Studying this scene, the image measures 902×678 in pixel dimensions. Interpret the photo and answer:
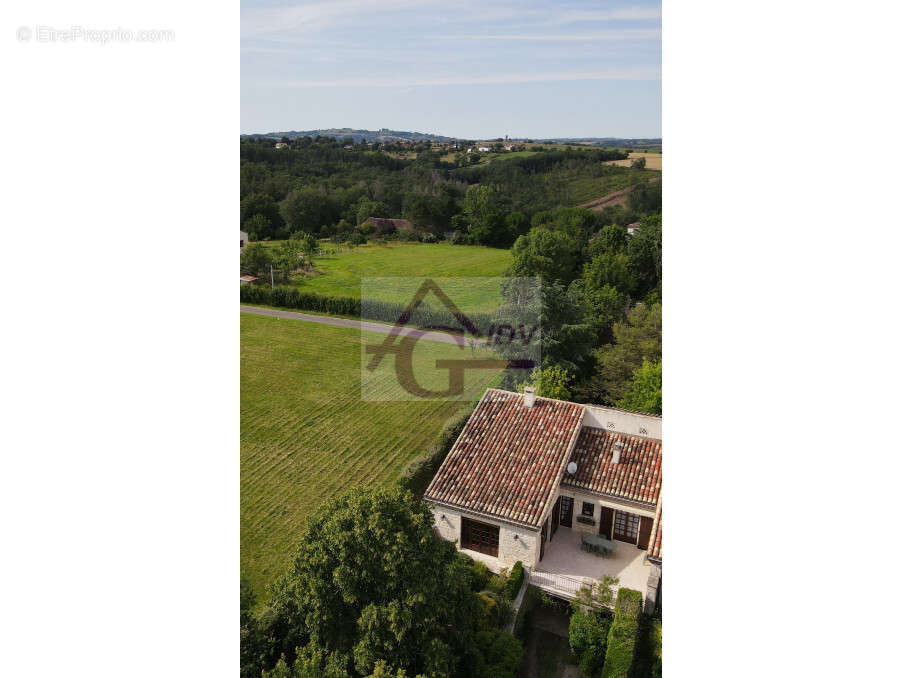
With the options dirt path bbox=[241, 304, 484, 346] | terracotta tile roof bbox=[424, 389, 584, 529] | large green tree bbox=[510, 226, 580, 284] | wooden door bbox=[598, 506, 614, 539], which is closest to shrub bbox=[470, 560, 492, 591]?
terracotta tile roof bbox=[424, 389, 584, 529]

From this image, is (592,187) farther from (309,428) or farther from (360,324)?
(309,428)

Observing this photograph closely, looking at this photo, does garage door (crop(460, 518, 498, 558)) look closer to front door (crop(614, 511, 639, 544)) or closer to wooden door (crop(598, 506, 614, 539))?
wooden door (crop(598, 506, 614, 539))

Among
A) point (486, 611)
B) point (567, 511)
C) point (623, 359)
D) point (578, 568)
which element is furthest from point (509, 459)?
point (623, 359)
